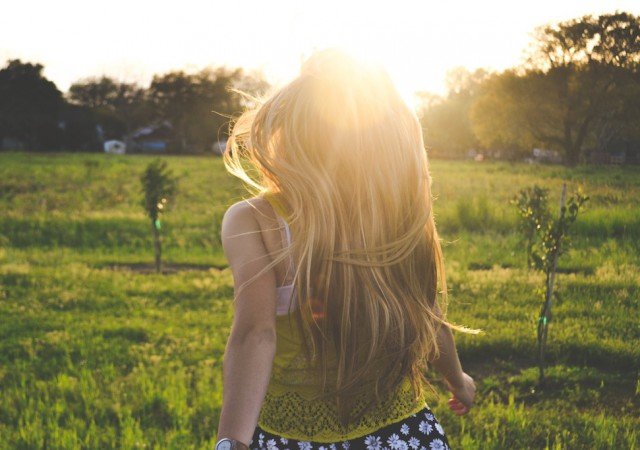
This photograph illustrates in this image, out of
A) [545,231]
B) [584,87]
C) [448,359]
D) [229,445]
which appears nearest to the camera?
[229,445]

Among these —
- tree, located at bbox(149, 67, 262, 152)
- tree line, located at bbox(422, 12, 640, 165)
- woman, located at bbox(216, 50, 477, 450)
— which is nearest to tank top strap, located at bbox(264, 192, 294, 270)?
woman, located at bbox(216, 50, 477, 450)

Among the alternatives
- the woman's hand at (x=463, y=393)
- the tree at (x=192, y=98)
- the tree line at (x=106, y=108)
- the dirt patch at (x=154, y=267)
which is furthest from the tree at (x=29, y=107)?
the woman's hand at (x=463, y=393)

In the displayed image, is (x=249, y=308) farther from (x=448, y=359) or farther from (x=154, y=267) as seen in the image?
(x=154, y=267)

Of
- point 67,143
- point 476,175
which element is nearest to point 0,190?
point 476,175

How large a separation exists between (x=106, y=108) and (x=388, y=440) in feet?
318

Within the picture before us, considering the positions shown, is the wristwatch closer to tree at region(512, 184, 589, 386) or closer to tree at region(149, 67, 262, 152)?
tree at region(512, 184, 589, 386)

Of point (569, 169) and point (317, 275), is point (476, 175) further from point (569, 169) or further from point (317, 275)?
point (317, 275)

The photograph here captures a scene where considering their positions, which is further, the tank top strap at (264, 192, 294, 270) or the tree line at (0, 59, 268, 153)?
the tree line at (0, 59, 268, 153)

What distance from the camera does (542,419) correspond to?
4719 millimetres

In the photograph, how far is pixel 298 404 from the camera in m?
1.95

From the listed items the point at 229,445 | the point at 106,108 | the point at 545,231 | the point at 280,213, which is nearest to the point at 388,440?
the point at 229,445

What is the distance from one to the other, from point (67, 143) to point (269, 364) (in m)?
71.8

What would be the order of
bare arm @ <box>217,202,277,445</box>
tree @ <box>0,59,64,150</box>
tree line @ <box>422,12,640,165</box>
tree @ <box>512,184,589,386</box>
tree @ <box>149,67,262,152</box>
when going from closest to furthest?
bare arm @ <box>217,202,277,445</box> → tree line @ <box>422,12,640,165</box> → tree @ <box>512,184,589,386</box> → tree @ <box>0,59,64,150</box> → tree @ <box>149,67,262,152</box>

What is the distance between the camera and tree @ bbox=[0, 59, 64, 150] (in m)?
63.3
